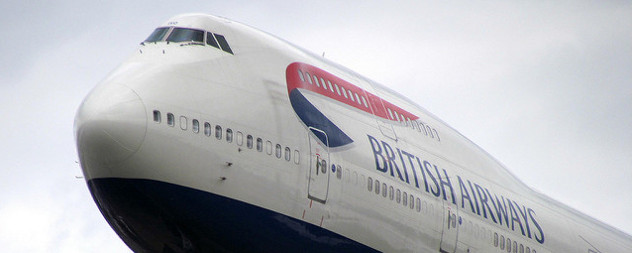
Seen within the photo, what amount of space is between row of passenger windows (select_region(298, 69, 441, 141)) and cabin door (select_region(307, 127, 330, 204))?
161cm

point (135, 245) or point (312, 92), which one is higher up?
point (312, 92)

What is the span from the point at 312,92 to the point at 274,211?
3543 millimetres

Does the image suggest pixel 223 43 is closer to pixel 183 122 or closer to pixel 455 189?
pixel 183 122

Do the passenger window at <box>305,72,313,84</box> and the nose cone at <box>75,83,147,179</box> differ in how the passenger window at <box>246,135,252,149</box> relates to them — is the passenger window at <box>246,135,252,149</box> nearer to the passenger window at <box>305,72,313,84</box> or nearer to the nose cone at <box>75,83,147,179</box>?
the nose cone at <box>75,83,147,179</box>

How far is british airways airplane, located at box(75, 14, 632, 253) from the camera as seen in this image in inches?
716

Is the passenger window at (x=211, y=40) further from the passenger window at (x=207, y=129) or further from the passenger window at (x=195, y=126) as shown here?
the passenger window at (x=195, y=126)

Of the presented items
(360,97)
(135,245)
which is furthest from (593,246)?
(135,245)

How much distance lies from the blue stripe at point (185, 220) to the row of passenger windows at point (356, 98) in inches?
149

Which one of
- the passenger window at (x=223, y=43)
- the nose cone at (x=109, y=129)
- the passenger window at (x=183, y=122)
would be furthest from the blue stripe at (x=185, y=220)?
the passenger window at (x=223, y=43)

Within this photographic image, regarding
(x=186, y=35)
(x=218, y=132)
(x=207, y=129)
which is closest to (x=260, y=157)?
(x=218, y=132)

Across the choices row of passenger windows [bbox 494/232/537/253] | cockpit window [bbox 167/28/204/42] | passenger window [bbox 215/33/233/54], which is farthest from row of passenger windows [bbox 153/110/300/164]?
row of passenger windows [bbox 494/232/537/253]

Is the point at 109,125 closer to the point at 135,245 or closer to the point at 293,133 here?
the point at 135,245

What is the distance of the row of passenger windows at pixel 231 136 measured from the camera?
723 inches

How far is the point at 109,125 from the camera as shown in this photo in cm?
1762
